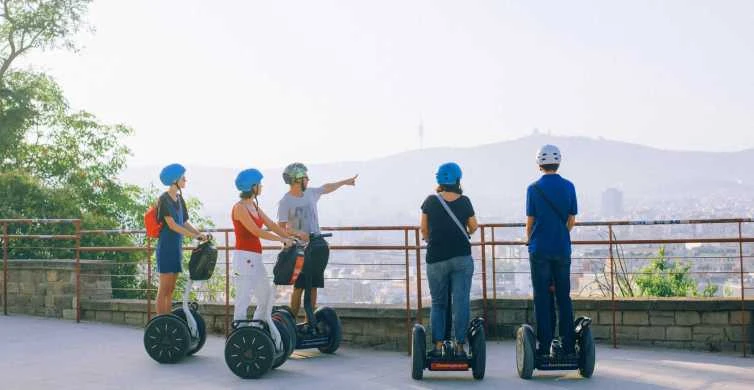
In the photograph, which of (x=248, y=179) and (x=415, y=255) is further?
(x=415, y=255)

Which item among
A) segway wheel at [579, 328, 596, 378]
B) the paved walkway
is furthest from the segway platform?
segway wheel at [579, 328, 596, 378]

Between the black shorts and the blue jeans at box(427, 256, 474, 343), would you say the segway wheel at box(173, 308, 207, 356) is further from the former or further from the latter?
the blue jeans at box(427, 256, 474, 343)

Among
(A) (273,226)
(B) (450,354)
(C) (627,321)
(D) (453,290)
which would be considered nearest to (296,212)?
(A) (273,226)

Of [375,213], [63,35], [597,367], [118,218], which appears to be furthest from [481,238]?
[375,213]

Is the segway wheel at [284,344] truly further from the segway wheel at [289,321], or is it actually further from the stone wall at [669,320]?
the stone wall at [669,320]

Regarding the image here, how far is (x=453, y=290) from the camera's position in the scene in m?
7.57

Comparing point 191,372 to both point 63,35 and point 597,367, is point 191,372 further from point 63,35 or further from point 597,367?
point 63,35

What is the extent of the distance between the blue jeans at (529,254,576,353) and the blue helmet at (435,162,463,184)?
88 cm

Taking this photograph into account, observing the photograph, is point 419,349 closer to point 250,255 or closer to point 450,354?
point 450,354

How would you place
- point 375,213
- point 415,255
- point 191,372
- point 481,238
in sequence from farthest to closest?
point 375,213, point 481,238, point 415,255, point 191,372

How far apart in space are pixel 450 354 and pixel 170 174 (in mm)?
3026

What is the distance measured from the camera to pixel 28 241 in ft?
59.3

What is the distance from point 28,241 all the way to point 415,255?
1098cm

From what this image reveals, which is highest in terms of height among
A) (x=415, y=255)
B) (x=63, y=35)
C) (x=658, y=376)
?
(x=63, y=35)
